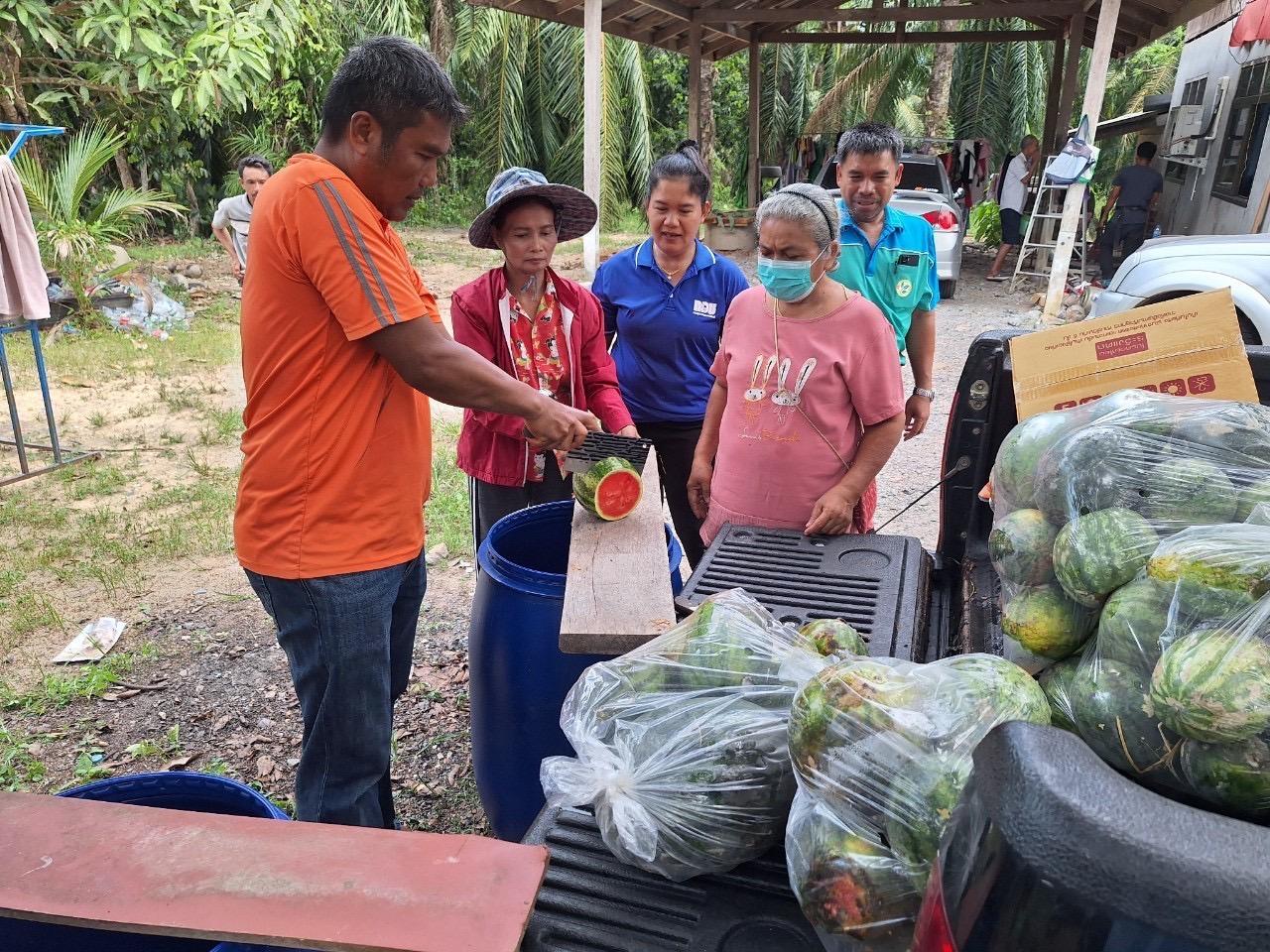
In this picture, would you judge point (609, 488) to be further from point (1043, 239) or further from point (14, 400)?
point (1043, 239)

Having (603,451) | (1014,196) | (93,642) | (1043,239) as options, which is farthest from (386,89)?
(1014,196)

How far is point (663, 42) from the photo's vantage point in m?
14.0

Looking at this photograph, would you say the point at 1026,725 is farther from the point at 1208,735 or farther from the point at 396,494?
the point at 396,494

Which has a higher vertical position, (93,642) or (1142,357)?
(1142,357)

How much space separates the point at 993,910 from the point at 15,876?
119cm

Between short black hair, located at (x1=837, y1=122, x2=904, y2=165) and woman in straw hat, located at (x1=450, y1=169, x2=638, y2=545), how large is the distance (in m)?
1.25

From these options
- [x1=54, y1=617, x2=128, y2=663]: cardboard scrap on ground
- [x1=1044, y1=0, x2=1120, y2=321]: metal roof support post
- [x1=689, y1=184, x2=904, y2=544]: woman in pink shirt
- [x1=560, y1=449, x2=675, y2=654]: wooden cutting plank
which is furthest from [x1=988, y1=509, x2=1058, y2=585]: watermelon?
[x1=1044, y1=0, x2=1120, y2=321]: metal roof support post

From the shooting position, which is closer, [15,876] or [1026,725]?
[1026,725]

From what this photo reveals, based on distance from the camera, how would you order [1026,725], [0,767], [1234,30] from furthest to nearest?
[1234,30]
[0,767]
[1026,725]

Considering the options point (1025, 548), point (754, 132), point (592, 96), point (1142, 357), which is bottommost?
point (1025, 548)

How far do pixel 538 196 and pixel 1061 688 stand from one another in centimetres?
212

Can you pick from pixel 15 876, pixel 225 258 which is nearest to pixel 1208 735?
pixel 15 876

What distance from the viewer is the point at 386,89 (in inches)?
73.9

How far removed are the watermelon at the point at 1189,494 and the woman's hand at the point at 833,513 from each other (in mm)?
1105
